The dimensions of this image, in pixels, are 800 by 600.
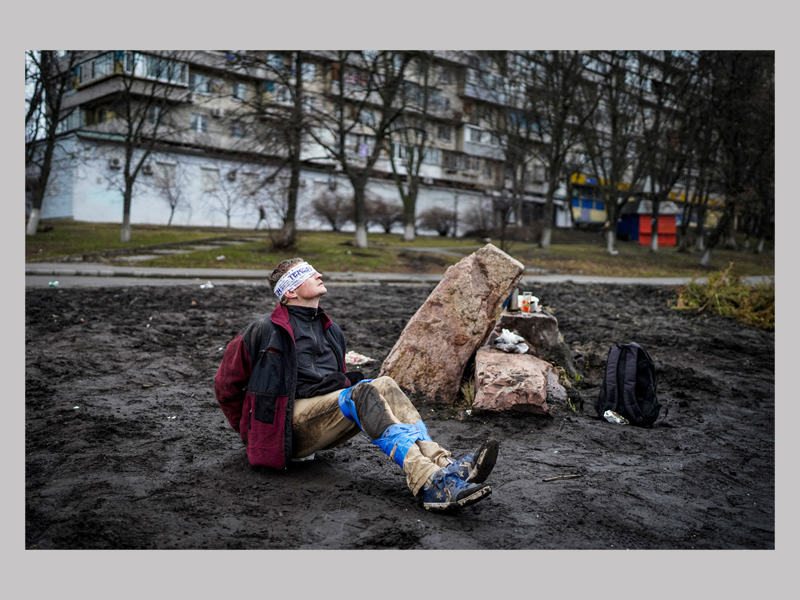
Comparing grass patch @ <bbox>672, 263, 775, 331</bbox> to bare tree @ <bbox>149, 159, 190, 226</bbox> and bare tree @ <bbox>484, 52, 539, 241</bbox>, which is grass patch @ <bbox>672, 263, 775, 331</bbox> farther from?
bare tree @ <bbox>149, 159, 190, 226</bbox>

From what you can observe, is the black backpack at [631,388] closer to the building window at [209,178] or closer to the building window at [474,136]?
the building window at [209,178]

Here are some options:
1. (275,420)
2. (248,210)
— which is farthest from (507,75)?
(275,420)

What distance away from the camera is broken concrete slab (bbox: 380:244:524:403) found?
6.00m

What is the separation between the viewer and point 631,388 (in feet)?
18.9

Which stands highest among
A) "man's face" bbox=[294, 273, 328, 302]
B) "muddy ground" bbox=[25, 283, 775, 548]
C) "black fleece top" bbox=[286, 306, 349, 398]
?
"man's face" bbox=[294, 273, 328, 302]

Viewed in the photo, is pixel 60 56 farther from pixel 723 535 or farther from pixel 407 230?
pixel 723 535

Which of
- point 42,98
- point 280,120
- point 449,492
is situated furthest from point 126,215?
point 449,492

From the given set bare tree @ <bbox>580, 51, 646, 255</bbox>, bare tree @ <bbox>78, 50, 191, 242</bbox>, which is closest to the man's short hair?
bare tree @ <bbox>78, 50, 191, 242</bbox>

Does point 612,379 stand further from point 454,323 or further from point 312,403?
point 312,403

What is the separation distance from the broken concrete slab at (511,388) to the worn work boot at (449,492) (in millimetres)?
2120

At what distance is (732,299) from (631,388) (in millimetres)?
7643

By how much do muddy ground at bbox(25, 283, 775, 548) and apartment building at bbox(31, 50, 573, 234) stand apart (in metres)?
16.0

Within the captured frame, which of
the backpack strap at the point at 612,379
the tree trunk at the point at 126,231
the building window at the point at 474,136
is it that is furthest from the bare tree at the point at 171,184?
the backpack strap at the point at 612,379

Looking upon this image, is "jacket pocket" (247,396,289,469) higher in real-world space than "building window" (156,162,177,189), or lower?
lower
